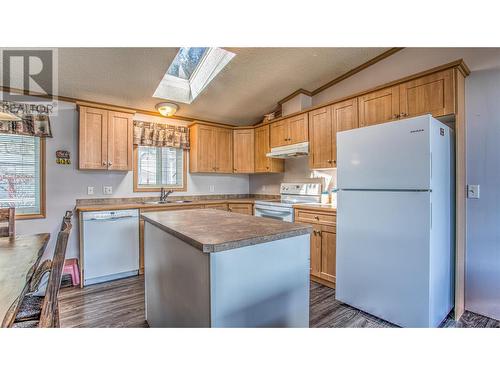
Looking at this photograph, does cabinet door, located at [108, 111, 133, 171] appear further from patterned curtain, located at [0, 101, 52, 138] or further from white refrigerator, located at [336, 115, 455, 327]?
white refrigerator, located at [336, 115, 455, 327]

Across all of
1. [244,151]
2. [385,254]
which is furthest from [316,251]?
[244,151]

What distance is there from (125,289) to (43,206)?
1.42m

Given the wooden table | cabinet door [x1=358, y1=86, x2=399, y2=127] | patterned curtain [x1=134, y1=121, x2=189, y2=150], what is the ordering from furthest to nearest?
patterned curtain [x1=134, y1=121, x2=189, y2=150] < cabinet door [x1=358, y1=86, x2=399, y2=127] < the wooden table

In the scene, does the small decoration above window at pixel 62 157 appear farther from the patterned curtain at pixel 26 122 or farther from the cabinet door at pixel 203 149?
the cabinet door at pixel 203 149

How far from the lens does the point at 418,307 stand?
1778 millimetres

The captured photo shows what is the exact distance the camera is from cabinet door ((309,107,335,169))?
2916mm

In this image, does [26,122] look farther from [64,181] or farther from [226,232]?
[226,232]

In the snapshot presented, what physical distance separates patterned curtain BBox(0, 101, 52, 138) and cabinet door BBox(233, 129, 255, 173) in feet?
8.21

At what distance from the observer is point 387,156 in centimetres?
194

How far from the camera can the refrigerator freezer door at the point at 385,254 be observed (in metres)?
1.77

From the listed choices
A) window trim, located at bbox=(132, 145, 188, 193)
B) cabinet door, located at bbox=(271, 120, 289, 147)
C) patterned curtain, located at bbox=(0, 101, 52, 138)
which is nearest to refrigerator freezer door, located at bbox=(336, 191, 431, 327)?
cabinet door, located at bbox=(271, 120, 289, 147)

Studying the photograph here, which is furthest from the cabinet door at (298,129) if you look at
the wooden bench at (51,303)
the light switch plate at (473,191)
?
the wooden bench at (51,303)

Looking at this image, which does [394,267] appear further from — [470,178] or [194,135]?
[194,135]

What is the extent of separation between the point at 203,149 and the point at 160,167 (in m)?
0.73
